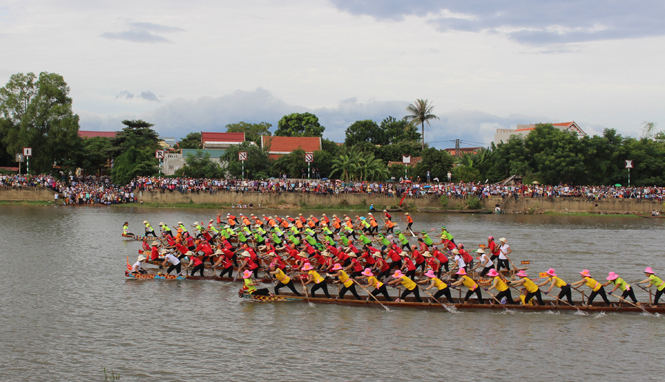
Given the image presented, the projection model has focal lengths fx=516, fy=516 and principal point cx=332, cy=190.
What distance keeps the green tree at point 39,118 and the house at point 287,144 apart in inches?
917

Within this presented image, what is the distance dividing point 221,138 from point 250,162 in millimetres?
21819

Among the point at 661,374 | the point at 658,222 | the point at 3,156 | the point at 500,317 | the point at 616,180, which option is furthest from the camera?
the point at 3,156

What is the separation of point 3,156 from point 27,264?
1976 inches

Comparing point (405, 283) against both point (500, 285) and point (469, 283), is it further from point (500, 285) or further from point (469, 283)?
point (500, 285)

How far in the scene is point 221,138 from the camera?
75.1 m

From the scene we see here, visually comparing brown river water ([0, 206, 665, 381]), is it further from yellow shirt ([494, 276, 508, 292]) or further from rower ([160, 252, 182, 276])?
yellow shirt ([494, 276, 508, 292])

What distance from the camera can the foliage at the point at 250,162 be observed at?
54.8 meters

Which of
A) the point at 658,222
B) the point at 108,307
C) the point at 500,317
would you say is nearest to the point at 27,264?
the point at 108,307

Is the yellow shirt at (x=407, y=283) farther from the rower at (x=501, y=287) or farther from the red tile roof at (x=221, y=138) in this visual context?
the red tile roof at (x=221, y=138)

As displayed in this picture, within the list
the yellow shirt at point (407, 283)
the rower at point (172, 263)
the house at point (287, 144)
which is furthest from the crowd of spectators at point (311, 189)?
the yellow shirt at point (407, 283)

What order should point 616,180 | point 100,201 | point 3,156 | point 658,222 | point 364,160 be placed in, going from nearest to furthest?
point 658,222 < point 100,201 < point 616,180 < point 364,160 < point 3,156

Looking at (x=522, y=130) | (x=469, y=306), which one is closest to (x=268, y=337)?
(x=469, y=306)

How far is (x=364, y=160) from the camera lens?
5356cm

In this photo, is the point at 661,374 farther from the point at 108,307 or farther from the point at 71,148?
the point at 71,148
